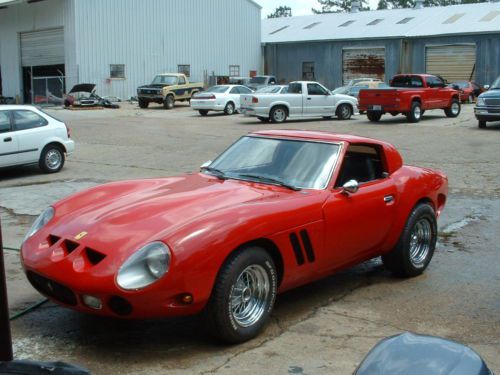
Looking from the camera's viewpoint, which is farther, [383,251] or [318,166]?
[383,251]

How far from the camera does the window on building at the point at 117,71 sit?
38.6 meters

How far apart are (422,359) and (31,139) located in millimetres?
→ 11557

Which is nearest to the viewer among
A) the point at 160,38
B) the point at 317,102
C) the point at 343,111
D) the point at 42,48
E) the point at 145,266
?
the point at 145,266

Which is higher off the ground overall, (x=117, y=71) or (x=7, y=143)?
(x=117, y=71)

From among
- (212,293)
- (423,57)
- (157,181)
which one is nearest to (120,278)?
(212,293)

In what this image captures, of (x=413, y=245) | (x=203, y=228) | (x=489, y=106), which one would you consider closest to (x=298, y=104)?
(x=489, y=106)

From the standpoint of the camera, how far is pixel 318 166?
18.2 ft

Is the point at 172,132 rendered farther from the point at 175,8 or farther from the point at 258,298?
the point at 175,8

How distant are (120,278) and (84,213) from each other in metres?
0.92

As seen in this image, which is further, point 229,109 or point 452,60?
point 452,60

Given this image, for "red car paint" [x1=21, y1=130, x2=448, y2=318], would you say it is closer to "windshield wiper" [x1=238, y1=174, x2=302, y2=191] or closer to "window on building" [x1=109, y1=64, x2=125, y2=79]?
"windshield wiper" [x1=238, y1=174, x2=302, y2=191]

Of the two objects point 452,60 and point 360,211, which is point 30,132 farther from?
point 452,60

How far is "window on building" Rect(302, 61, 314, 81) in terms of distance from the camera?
157 feet

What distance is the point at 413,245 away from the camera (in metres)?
6.25
